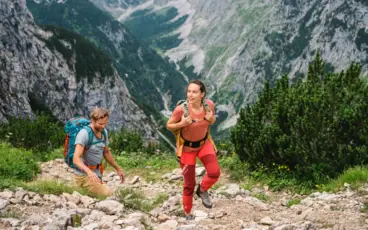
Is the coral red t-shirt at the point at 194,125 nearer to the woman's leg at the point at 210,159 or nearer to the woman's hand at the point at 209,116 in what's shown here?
the woman's hand at the point at 209,116

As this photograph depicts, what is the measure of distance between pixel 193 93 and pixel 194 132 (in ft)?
2.17

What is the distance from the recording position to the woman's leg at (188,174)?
6523mm

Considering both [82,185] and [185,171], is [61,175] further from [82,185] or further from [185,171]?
[185,171]

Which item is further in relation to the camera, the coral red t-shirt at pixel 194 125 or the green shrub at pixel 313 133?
the green shrub at pixel 313 133

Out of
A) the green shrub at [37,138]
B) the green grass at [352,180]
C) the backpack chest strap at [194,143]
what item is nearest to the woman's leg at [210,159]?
the backpack chest strap at [194,143]

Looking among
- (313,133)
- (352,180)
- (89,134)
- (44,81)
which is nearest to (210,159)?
(89,134)

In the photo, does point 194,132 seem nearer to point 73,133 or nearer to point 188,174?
point 188,174

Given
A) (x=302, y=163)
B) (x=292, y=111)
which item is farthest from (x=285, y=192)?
(x=292, y=111)

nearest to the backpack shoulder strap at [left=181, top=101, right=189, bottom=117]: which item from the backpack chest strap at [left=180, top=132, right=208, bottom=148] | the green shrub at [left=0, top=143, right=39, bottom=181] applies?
the backpack chest strap at [left=180, top=132, right=208, bottom=148]

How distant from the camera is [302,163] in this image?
10141 mm

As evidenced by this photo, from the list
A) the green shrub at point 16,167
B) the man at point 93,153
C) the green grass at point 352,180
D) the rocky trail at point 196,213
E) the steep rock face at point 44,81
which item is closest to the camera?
the rocky trail at point 196,213

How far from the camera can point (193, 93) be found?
6168 millimetres

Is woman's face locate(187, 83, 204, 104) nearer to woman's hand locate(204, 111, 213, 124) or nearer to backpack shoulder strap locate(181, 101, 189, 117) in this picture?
backpack shoulder strap locate(181, 101, 189, 117)

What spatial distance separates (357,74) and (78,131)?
8.81 m
